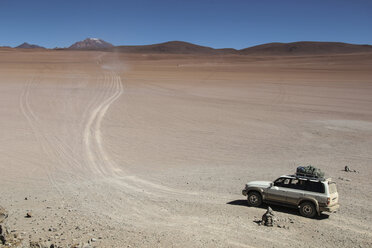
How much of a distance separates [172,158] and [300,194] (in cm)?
920

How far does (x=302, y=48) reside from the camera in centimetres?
17950

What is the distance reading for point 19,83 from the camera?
4606cm

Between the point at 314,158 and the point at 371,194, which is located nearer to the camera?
the point at 371,194

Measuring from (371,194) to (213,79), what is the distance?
41.9m

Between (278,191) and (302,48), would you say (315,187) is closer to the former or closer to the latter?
(278,191)

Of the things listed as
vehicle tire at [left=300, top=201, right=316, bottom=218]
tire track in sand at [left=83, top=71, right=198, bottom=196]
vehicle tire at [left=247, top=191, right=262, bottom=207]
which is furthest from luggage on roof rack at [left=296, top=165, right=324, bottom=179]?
tire track in sand at [left=83, top=71, right=198, bottom=196]

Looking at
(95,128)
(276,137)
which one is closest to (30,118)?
(95,128)

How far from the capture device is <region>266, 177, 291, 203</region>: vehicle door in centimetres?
1159

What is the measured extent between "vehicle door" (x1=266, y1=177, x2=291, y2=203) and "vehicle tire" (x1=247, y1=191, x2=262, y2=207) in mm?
286

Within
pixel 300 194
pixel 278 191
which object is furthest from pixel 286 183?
pixel 300 194

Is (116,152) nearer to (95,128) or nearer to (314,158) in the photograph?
(95,128)

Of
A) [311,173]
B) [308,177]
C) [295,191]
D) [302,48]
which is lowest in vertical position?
[295,191]

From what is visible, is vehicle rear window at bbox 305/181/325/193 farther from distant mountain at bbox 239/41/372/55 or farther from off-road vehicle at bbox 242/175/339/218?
distant mountain at bbox 239/41/372/55

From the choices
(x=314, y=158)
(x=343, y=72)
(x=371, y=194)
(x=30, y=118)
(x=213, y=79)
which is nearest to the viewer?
(x=371, y=194)
